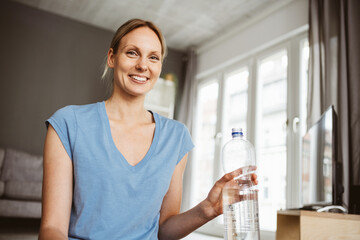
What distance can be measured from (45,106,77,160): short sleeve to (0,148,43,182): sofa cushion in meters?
3.48

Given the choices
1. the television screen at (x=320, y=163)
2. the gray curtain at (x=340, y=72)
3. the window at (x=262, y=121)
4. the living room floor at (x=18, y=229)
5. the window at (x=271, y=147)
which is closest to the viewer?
the television screen at (x=320, y=163)

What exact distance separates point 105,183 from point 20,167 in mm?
3628

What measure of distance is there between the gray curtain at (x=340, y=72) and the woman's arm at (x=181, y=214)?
1.87m

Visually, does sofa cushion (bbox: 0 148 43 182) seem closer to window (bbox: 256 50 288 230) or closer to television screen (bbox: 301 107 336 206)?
window (bbox: 256 50 288 230)

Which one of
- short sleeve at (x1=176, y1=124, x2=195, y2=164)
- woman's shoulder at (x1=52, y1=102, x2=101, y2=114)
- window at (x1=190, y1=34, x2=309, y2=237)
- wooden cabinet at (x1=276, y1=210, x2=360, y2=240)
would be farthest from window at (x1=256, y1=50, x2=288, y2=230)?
woman's shoulder at (x1=52, y1=102, x2=101, y2=114)

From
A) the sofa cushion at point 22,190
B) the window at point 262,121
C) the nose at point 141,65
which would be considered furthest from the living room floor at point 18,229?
the nose at point 141,65

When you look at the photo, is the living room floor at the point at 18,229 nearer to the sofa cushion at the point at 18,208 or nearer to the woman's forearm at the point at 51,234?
the sofa cushion at the point at 18,208

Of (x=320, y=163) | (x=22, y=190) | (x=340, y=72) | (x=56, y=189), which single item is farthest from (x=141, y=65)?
(x=22, y=190)

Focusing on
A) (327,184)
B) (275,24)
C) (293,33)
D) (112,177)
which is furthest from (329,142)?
(275,24)

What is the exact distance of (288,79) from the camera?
3656 mm

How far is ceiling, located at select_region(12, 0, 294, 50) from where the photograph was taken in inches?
160

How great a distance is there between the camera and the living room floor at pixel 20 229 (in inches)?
119

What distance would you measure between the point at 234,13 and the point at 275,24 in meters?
0.57

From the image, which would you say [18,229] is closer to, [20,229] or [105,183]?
[20,229]
